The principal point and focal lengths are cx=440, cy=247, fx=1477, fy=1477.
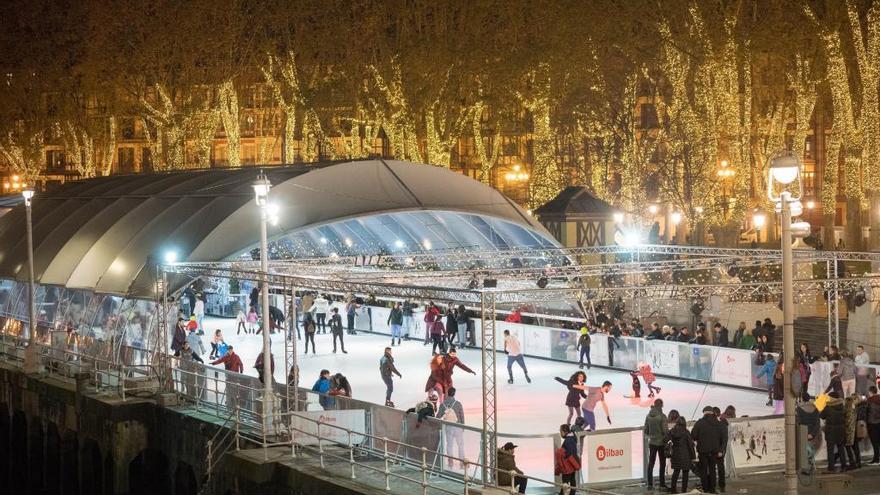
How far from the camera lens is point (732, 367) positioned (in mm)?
38531

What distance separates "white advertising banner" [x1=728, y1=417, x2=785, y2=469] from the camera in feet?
86.7

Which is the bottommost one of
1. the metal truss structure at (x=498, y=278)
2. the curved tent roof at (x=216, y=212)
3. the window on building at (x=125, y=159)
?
the metal truss structure at (x=498, y=278)

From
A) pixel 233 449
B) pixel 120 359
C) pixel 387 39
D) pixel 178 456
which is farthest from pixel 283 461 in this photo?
pixel 387 39

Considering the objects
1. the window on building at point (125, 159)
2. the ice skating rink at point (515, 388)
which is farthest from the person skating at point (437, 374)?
the window on building at point (125, 159)

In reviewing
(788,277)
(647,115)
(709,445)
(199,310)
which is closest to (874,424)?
(709,445)

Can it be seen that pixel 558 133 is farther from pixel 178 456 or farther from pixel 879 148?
pixel 178 456

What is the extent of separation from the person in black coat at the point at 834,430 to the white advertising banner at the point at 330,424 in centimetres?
846

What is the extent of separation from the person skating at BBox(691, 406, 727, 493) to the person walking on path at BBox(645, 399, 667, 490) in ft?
1.84

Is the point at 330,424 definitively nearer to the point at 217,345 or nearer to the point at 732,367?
the point at 732,367

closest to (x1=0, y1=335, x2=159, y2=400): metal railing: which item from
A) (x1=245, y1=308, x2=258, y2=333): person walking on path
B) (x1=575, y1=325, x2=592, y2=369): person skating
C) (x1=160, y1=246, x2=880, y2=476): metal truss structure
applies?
(x1=160, y1=246, x2=880, y2=476): metal truss structure

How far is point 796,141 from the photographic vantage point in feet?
228

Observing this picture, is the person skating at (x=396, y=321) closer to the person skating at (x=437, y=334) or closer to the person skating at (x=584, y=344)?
the person skating at (x=437, y=334)

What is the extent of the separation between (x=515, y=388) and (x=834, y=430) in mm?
13432

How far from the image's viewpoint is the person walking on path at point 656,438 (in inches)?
980
